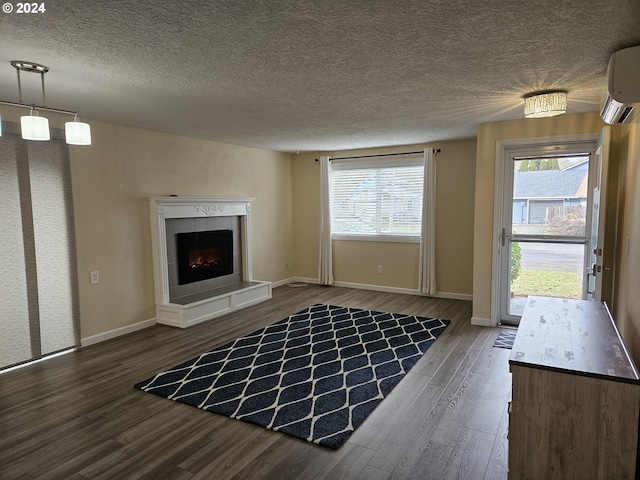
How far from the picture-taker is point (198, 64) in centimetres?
246

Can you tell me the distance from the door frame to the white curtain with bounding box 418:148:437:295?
143 cm

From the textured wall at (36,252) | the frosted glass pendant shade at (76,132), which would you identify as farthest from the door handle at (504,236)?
the textured wall at (36,252)

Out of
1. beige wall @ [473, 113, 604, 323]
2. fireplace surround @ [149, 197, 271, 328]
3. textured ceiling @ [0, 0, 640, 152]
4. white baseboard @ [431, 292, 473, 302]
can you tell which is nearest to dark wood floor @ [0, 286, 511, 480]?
beige wall @ [473, 113, 604, 323]

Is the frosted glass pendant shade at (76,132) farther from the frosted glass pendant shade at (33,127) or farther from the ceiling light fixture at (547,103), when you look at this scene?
the ceiling light fixture at (547,103)

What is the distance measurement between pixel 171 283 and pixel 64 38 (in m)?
3.43

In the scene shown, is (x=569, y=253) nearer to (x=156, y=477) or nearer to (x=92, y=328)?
(x=156, y=477)

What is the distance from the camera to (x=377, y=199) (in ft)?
21.3

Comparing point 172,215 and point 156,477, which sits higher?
point 172,215

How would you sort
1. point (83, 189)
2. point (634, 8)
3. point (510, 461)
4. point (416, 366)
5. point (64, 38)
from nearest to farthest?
point (634, 8)
point (510, 461)
point (64, 38)
point (416, 366)
point (83, 189)

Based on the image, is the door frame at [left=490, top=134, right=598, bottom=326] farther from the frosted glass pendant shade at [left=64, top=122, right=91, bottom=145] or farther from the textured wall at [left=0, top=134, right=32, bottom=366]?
the textured wall at [left=0, top=134, right=32, bottom=366]

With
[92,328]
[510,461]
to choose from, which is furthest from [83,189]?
[510,461]

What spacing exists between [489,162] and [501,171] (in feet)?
0.53

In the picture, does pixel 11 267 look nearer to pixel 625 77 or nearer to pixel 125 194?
pixel 125 194

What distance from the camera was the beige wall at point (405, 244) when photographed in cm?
579
